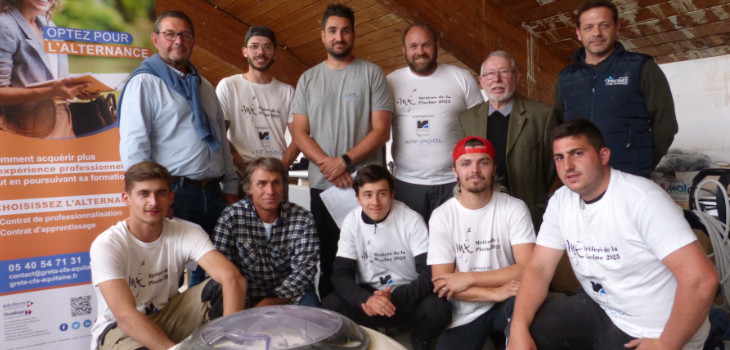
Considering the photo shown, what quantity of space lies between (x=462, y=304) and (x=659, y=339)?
848 mm

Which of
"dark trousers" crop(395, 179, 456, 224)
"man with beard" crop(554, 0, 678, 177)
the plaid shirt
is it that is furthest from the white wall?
the plaid shirt

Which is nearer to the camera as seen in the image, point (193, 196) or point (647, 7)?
point (193, 196)

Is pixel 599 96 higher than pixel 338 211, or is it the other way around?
pixel 599 96

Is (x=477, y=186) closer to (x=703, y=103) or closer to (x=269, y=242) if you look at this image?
(x=269, y=242)

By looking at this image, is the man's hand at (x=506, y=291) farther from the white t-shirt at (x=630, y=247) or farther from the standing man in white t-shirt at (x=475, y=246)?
the white t-shirt at (x=630, y=247)

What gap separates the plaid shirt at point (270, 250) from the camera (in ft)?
8.10

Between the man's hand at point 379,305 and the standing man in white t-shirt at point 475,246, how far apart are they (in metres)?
0.23

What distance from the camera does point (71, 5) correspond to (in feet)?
8.45

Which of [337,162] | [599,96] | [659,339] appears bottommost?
[659,339]

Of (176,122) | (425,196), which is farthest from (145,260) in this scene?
(425,196)

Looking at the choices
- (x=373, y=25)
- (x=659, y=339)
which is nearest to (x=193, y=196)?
(x=659, y=339)

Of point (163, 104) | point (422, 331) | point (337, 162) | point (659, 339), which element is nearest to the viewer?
point (659, 339)

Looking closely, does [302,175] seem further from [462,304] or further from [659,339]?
[659,339]

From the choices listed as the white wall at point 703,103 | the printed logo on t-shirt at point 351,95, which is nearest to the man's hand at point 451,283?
the printed logo on t-shirt at point 351,95
